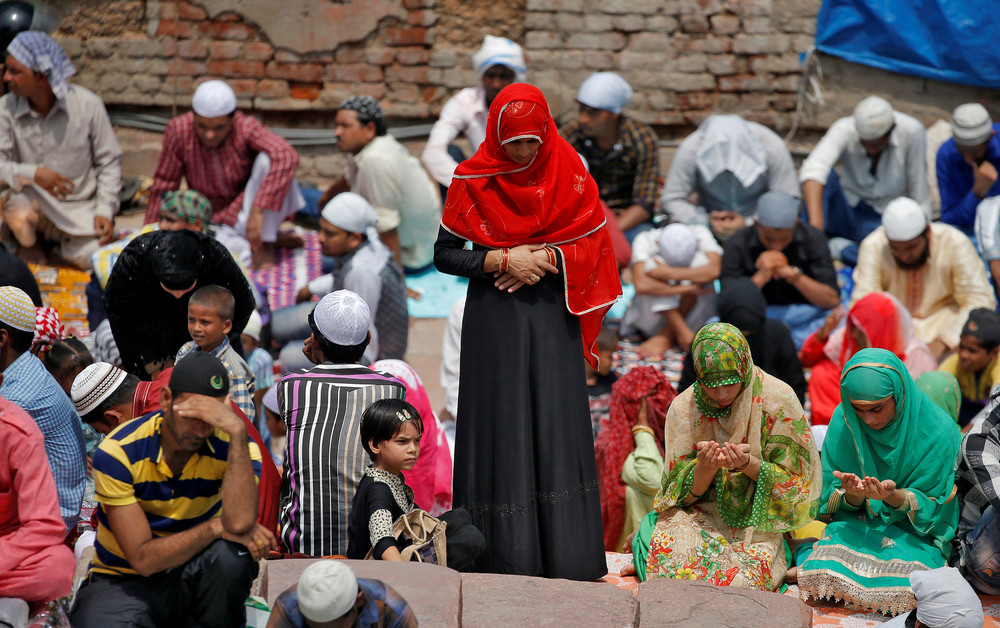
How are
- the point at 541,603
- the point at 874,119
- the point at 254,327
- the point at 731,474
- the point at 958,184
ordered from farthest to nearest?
the point at 958,184, the point at 874,119, the point at 254,327, the point at 731,474, the point at 541,603

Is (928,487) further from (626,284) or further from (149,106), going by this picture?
(149,106)

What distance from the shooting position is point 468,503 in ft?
13.2

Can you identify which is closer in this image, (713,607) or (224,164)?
(713,607)

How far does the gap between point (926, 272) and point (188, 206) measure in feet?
13.9

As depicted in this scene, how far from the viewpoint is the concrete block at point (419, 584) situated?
328 centimetres

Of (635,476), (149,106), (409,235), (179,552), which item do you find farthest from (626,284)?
(179,552)

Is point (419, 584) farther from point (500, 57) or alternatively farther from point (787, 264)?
point (500, 57)

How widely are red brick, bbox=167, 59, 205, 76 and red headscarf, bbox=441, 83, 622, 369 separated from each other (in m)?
5.63

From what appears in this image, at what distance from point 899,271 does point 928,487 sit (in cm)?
294

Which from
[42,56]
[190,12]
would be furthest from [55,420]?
[190,12]

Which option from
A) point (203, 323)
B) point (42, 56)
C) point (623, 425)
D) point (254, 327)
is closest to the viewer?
point (203, 323)

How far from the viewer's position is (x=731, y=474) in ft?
13.5

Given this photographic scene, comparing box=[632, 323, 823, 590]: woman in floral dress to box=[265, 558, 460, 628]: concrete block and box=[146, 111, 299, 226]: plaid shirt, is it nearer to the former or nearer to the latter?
box=[265, 558, 460, 628]: concrete block

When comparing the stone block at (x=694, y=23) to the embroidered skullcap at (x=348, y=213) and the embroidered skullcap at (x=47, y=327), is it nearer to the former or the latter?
the embroidered skullcap at (x=348, y=213)
